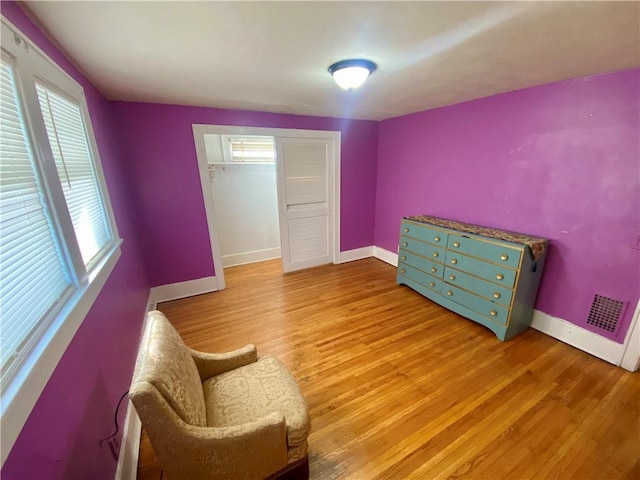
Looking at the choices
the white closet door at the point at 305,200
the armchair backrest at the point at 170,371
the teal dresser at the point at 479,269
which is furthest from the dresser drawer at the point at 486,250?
the armchair backrest at the point at 170,371

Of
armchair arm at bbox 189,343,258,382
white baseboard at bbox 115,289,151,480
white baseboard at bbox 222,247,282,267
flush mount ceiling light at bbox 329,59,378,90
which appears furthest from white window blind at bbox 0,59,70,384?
white baseboard at bbox 222,247,282,267

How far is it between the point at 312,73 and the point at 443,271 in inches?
89.5

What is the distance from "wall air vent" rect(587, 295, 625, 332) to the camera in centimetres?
204

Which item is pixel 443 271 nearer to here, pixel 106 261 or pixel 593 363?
pixel 593 363

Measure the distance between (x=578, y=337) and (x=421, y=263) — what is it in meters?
1.43

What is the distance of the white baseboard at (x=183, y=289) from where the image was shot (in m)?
3.15

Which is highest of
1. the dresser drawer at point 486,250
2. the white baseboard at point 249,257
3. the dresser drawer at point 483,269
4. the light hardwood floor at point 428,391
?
the dresser drawer at point 486,250

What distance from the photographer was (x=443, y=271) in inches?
113

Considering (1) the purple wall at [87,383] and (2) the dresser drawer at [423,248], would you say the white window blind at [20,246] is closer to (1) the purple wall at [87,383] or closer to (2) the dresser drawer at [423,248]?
(1) the purple wall at [87,383]

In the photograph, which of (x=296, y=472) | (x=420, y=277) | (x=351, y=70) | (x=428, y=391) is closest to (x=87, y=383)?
(x=296, y=472)

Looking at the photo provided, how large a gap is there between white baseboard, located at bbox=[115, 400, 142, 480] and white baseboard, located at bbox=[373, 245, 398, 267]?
3.48 m

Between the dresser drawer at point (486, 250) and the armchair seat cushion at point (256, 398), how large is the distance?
2.02 m

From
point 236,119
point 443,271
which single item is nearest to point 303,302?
point 443,271

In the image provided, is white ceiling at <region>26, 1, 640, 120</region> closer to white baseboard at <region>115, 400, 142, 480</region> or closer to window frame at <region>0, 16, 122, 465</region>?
window frame at <region>0, 16, 122, 465</region>
